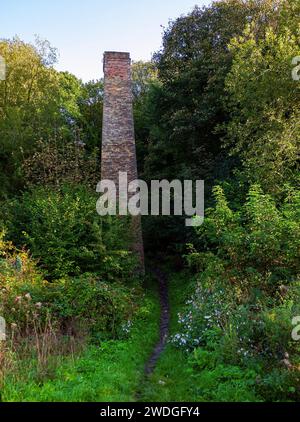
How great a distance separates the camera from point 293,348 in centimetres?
686

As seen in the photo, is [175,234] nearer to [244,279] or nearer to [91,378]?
[244,279]

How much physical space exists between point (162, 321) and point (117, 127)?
24.9 ft

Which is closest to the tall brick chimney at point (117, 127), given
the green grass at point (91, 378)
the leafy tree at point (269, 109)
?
the leafy tree at point (269, 109)

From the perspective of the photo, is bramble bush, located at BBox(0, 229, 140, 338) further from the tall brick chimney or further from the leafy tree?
the tall brick chimney

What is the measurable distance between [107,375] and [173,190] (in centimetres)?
1297

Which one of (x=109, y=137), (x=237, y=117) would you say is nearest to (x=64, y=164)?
(x=109, y=137)

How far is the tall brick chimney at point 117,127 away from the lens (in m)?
17.3

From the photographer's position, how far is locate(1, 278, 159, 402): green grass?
20.9 feet

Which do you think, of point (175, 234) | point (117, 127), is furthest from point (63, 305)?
point (175, 234)

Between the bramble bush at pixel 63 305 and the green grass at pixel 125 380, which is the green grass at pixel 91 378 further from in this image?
the bramble bush at pixel 63 305

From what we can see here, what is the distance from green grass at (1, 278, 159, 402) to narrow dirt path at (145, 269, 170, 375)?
0.15 m

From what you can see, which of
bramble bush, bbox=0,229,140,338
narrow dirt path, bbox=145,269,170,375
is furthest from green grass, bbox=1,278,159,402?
bramble bush, bbox=0,229,140,338

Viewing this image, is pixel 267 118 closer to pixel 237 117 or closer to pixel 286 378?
pixel 237 117

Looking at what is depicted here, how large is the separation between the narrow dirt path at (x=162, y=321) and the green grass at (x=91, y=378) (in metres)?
0.15
